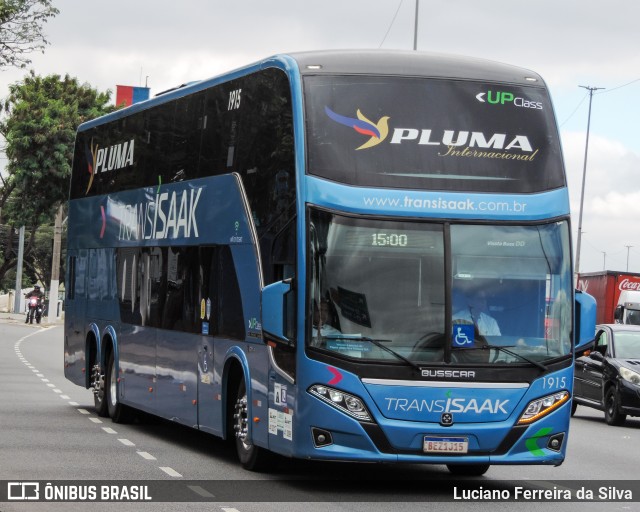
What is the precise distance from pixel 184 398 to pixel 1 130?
42.4 metres

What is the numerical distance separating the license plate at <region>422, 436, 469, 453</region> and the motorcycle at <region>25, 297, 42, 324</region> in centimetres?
5489

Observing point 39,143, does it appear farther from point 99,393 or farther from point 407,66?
point 407,66

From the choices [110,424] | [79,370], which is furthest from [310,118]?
[79,370]

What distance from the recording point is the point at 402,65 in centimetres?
1285

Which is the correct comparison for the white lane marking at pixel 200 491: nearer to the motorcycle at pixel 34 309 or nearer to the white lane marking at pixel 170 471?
the white lane marking at pixel 170 471

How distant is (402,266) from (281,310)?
43.6 inches

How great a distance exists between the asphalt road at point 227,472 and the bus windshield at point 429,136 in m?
2.74

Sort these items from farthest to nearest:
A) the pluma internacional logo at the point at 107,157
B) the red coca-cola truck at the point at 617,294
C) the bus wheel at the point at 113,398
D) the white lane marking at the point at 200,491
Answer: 1. the red coca-cola truck at the point at 617,294
2. the bus wheel at the point at 113,398
3. the pluma internacional logo at the point at 107,157
4. the white lane marking at the point at 200,491

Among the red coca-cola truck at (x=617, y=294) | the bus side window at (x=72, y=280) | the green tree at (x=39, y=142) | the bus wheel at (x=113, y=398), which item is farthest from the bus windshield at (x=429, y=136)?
the green tree at (x=39, y=142)

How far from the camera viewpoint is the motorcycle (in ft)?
214

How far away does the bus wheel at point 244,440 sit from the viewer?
13477 millimetres

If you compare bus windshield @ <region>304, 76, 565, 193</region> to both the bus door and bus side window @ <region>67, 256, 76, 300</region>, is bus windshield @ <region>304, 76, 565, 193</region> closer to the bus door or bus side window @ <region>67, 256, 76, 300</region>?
the bus door

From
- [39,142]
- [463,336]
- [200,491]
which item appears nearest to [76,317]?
[200,491]

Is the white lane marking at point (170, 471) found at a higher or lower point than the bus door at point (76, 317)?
lower
